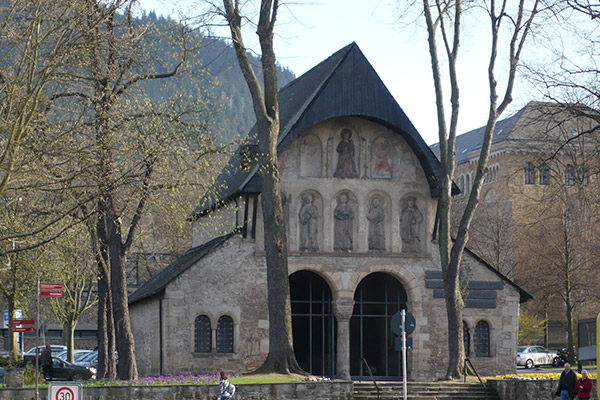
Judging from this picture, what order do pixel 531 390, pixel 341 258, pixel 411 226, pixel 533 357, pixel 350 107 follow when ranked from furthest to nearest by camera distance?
pixel 533 357 → pixel 411 226 → pixel 341 258 → pixel 350 107 → pixel 531 390

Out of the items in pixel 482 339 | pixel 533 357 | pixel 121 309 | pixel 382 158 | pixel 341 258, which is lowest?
pixel 533 357

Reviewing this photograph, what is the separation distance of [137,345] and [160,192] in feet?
46.2

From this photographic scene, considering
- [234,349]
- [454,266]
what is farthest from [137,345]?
[454,266]

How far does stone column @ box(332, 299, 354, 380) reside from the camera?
3441 centimetres

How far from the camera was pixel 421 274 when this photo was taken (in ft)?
115

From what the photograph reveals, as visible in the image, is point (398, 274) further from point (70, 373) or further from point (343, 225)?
point (70, 373)

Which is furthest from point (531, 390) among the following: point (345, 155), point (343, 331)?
point (345, 155)

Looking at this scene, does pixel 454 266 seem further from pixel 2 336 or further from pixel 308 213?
pixel 2 336

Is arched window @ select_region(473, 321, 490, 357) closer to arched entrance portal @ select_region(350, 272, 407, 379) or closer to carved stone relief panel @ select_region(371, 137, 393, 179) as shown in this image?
arched entrance portal @ select_region(350, 272, 407, 379)

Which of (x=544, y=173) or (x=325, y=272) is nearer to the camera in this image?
(x=325, y=272)

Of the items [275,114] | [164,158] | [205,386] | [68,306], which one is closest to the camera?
[164,158]

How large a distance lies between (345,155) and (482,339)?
800cm

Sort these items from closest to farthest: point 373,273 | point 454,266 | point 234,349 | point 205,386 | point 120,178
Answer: point 120,178 → point 205,386 → point 454,266 → point 234,349 → point 373,273

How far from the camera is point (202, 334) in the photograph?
33.2 m
